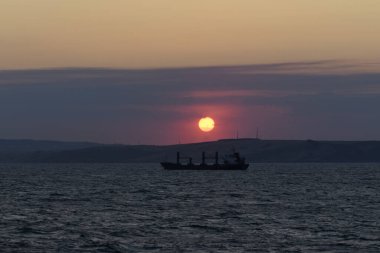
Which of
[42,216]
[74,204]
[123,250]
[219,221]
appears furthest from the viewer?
[74,204]

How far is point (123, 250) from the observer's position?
5181 centimetres

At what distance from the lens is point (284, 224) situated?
67.8m

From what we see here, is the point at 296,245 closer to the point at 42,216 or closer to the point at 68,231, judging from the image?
the point at 68,231

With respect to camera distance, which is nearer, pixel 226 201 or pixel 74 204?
pixel 74 204

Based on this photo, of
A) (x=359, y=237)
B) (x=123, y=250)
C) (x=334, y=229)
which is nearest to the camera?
(x=123, y=250)

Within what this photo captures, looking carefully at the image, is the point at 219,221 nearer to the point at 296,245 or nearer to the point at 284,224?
the point at 284,224

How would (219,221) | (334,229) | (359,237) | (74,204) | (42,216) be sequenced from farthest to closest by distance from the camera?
1. (74,204)
2. (42,216)
3. (219,221)
4. (334,229)
5. (359,237)

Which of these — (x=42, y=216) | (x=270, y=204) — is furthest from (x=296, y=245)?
(x=270, y=204)

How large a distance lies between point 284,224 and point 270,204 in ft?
84.0

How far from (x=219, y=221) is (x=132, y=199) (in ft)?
112

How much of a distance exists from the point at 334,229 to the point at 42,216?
953 inches

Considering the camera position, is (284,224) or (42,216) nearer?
(284,224)

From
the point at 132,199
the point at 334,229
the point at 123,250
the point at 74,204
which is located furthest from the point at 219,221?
the point at 132,199

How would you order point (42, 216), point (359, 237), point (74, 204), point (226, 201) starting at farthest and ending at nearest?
point (226, 201)
point (74, 204)
point (42, 216)
point (359, 237)
